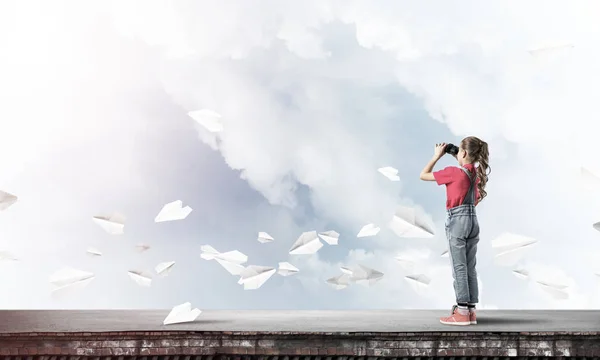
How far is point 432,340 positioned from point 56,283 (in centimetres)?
306

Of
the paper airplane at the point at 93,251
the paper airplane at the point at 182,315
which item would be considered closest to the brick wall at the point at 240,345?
the paper airplane at the point at 182,315

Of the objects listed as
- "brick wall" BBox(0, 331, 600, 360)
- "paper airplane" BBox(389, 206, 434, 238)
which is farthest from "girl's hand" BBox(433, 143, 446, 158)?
"brick wall" BBox(0, 331, 600, 360)

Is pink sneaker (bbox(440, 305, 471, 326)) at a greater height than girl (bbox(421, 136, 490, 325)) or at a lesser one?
lesser

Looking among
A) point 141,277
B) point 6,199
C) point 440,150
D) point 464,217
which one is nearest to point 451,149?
point 440,150

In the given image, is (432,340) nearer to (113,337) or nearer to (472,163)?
(472,163)

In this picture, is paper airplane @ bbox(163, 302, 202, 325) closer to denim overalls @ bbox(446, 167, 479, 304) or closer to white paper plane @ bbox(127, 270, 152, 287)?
white paper plane @ bbox(127, 270, 152, 287)

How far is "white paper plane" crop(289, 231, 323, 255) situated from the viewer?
5.95m

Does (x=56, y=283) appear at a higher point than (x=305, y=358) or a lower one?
higher

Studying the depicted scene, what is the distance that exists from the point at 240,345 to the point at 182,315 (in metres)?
0.98

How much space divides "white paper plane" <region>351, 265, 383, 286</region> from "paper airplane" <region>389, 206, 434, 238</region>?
45cm

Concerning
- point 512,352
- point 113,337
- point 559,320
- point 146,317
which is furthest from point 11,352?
point 559,320

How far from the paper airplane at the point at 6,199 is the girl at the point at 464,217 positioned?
3.11 m

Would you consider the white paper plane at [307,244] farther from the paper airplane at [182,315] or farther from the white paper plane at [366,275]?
the paper airplane at [182,315]

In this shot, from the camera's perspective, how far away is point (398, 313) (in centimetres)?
612
